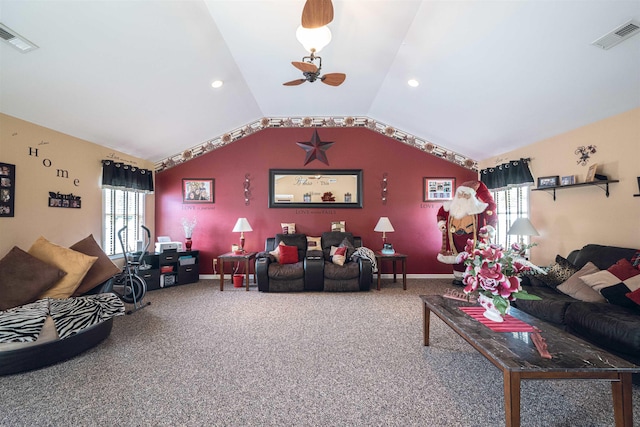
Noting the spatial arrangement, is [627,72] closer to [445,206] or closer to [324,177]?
[445,206]

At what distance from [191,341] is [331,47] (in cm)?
365

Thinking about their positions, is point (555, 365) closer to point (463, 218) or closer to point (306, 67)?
point (306, 67)

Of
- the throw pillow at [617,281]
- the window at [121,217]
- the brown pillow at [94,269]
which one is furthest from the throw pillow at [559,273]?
the window at [121,217]

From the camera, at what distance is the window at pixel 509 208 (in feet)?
14.9

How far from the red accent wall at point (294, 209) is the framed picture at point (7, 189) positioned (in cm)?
250

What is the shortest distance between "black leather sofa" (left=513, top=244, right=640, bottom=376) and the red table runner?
70 centimetres

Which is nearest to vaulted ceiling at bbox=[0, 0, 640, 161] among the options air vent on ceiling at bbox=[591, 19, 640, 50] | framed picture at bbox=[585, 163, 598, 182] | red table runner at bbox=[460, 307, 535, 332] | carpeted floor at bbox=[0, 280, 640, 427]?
air vent on ceiling at bbox=[591, 19, 640, 50]

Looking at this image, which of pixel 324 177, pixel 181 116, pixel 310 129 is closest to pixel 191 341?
pixel 181 116

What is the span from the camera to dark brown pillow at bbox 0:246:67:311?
2611 mm

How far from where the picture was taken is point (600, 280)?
8.57 feet

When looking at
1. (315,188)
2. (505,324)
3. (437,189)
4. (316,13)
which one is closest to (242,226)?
(315,188)

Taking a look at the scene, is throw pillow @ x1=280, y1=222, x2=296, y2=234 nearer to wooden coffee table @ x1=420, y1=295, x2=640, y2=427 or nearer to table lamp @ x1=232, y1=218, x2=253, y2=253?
table lamp @ x1=232, y1=218, x2=253, y2=253

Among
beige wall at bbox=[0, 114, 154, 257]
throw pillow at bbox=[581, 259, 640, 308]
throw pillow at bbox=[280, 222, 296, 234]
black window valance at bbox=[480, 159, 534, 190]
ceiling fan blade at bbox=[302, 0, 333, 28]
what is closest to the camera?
ceiling fan blade at bbox=[302, 0, 333, 28]

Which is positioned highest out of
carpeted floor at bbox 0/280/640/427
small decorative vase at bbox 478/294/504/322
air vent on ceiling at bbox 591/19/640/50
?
air vent on ceiling at bbox 591/19/640/50
